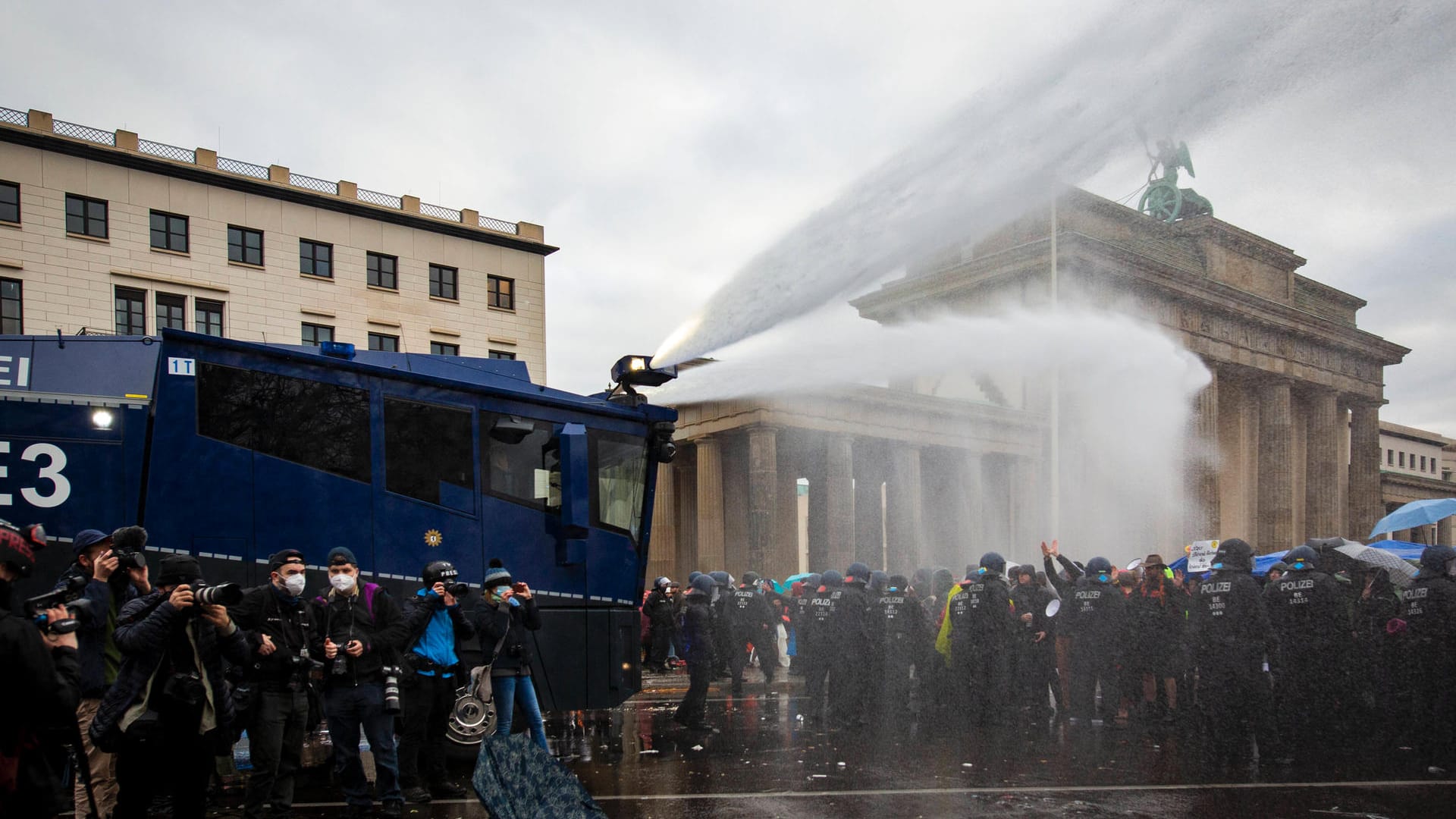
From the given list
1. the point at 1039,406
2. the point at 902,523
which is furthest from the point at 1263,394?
the point at 902,523

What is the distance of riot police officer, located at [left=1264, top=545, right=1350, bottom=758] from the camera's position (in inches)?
408

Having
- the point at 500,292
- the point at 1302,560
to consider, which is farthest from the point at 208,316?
the point at 1302,560

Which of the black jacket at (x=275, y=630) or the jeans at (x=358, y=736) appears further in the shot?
the jeans at (x=358, y=736)

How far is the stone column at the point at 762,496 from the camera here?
33.8m

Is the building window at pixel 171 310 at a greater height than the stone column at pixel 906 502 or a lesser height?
greater

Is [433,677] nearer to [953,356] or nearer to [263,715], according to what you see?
[263,715]

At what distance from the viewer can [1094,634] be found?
1251 centimetres

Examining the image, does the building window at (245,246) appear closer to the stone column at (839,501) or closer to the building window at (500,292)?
the building window at (500,292)

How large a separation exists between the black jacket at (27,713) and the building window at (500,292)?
127 feet

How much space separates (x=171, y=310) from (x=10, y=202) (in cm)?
545

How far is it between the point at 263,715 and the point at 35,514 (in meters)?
3.08

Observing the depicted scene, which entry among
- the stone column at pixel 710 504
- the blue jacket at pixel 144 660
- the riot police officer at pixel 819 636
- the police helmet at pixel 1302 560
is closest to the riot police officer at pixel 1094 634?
the police helmet at pixel 1302 560

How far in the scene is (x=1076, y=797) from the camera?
8.09 m

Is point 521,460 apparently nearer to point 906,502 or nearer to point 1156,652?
point 1156,652
